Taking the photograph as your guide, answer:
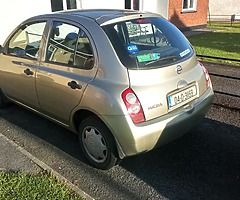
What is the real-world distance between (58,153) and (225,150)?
80.1 inches

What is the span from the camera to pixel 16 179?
107 inches

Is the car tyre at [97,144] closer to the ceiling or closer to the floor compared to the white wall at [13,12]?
closer to the floor

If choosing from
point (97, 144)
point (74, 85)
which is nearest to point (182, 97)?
point (97, 144)

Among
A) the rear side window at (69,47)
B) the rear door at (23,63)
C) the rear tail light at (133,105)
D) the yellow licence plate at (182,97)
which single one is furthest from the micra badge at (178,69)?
the rear door at (23,63)

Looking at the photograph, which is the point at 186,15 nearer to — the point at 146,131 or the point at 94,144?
the point at 94,144

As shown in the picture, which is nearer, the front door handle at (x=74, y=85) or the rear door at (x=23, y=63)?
the front door handle at (x=74, y=85)

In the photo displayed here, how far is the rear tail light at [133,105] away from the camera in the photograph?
251 centimetres

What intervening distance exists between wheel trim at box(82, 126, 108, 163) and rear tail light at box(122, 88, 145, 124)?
1.66 ft

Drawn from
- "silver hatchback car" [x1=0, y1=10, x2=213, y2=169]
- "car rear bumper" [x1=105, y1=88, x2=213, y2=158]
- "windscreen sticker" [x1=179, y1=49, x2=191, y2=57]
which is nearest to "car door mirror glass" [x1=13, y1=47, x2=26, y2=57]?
"silver hatchback car" [x1=0, y1=10, x2=213, y2=169]

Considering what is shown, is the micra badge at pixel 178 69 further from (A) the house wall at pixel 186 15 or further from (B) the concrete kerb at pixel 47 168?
(A) the house wall at pixel 186 15

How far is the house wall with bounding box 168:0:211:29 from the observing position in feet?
44.2

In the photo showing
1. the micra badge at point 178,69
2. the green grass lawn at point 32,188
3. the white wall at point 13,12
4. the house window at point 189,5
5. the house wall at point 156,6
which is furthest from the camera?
the house window at point 189,5

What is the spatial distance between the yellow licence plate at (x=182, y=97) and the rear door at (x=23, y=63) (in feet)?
5.77

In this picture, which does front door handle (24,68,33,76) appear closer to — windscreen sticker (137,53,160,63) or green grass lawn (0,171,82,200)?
green grass lawn (0,171,82,200)
